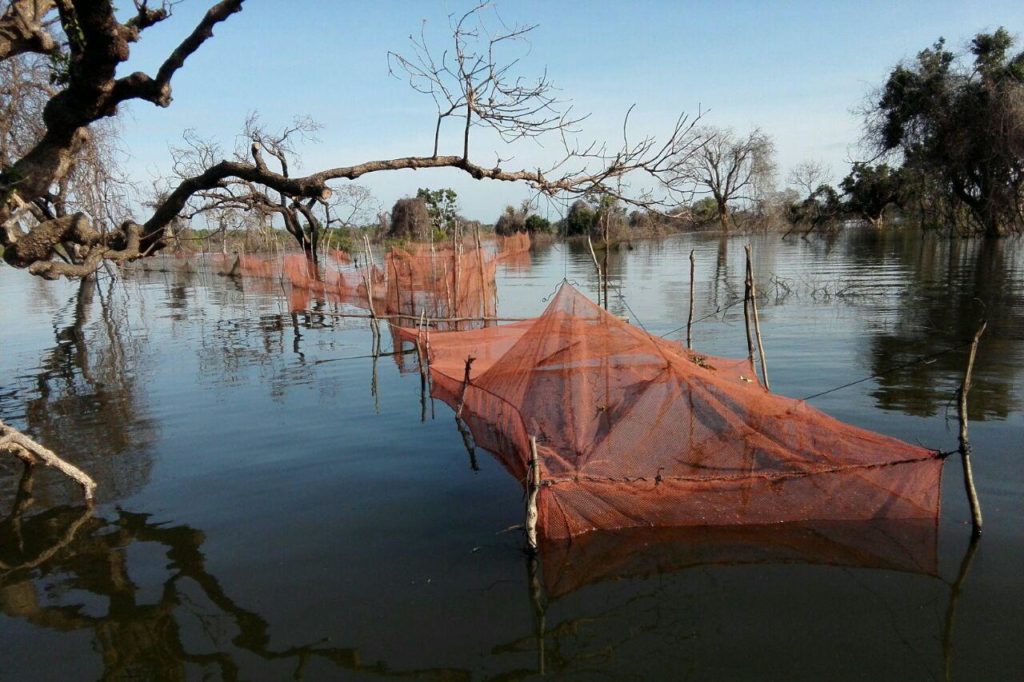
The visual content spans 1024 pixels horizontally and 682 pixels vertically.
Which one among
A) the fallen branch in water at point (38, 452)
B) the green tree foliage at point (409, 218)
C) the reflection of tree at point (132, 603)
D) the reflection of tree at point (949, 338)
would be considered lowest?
the reflection of tree at point (132, 603)

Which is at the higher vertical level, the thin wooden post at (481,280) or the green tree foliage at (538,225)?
the green tree foliage at (538,225)

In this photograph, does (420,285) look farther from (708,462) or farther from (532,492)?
(532,492)

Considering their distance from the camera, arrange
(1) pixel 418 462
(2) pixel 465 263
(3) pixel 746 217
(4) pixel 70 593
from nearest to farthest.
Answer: (4) pixel 70 593
(1) pixel 418 462
(2) pixel 465 263
(3) pixel 746 217

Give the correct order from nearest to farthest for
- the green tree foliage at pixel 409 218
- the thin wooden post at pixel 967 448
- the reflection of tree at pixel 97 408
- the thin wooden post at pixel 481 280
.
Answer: the thin wooden post at pixel 967 448, the reflection of tree at pixel 97 408, the thin wooden post at pixel 481 280, the green tree foliage at pixel 409 218

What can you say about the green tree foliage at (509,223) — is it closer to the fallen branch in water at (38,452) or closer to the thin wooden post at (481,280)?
the thin wooden post at (481,280)

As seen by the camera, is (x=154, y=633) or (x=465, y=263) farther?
(x=465, y=263)

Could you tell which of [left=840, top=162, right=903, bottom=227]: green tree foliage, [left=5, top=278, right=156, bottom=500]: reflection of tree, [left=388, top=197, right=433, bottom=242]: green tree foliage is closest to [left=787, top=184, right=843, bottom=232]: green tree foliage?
[left=840, top=162, right=903, bottom=227]: green tree foliage

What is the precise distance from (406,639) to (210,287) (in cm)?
2314

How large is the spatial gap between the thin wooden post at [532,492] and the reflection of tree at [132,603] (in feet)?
3.26

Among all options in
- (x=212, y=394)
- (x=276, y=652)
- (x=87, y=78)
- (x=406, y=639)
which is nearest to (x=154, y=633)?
(x=276, y=652)

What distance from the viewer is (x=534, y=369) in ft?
18.1

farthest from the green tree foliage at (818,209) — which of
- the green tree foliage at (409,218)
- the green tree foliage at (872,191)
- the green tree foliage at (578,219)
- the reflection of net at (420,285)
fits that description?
the reflection of net at (420,285)

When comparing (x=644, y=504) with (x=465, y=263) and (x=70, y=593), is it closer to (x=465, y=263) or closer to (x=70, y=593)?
(x=70, y=593)

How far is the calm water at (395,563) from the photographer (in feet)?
11.4
